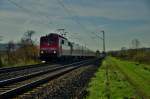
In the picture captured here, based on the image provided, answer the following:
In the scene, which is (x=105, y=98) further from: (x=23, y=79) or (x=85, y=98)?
(x=23, y=79)

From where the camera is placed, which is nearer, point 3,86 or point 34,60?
point 3,86

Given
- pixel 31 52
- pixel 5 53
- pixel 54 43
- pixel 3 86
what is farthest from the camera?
pixel 31 52

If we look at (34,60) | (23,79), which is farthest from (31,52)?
(23,79)

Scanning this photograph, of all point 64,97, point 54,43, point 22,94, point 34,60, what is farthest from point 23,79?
point 34,60

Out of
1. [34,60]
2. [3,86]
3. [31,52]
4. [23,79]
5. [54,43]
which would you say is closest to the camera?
[3,86]

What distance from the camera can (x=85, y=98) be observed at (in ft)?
40.0

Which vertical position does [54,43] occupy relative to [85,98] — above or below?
above

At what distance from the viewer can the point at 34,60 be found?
50.6m

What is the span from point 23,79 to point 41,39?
28.5 m

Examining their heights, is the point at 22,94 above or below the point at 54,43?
below

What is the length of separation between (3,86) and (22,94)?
9.90 feet

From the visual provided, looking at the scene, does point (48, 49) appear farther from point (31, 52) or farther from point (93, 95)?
point (93, 95)

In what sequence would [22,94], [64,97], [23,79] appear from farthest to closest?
[23,79]
[22,94]
[64,97]

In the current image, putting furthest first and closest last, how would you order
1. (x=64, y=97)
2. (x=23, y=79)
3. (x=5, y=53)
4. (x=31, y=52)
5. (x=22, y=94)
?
(x=31, y=52) < (x=5, y=53) < (x=23, y=79) < (x=22, y=94) < (x=64, y=97)
